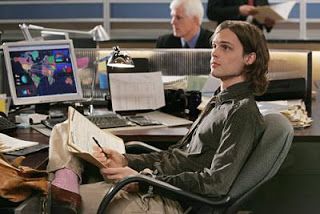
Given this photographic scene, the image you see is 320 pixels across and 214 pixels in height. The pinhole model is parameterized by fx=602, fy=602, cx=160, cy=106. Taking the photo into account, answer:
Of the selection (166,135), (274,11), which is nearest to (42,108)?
(166,135)

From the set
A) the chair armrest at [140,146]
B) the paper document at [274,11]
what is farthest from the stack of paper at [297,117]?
the paper document at [274,11]

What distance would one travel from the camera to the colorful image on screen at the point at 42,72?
3.29 meters

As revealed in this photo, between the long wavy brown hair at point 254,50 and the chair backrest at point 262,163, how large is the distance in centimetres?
24

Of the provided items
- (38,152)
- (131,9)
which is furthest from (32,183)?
(131,9)

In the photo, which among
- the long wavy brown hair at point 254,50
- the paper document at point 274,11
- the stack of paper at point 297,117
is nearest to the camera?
the long wavy brown hair at point 254,50

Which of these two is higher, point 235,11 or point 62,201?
point 235,11

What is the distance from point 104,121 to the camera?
122 inches

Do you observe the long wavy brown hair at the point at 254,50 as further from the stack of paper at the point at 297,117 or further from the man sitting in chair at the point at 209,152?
the stack of paper at the point at 297,117

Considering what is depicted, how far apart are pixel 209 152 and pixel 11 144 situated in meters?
0.84

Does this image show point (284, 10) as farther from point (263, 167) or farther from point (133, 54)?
point (263, 167)

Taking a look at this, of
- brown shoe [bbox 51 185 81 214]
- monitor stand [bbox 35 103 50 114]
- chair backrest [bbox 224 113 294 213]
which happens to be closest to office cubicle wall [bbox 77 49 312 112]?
monitor stand [bbox 35 103 50 114]

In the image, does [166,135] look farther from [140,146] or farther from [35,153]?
[35,153]

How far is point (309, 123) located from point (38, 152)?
54.2 inches

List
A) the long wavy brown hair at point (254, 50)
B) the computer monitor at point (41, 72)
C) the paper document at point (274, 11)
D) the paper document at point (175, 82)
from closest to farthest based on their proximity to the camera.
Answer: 1. the long wavy brown hair at point (254, 50)
2. the computer monitor at point (41, 72)
3. the paper document at point (175, 82)
4. the paper document at point (274, 11)
